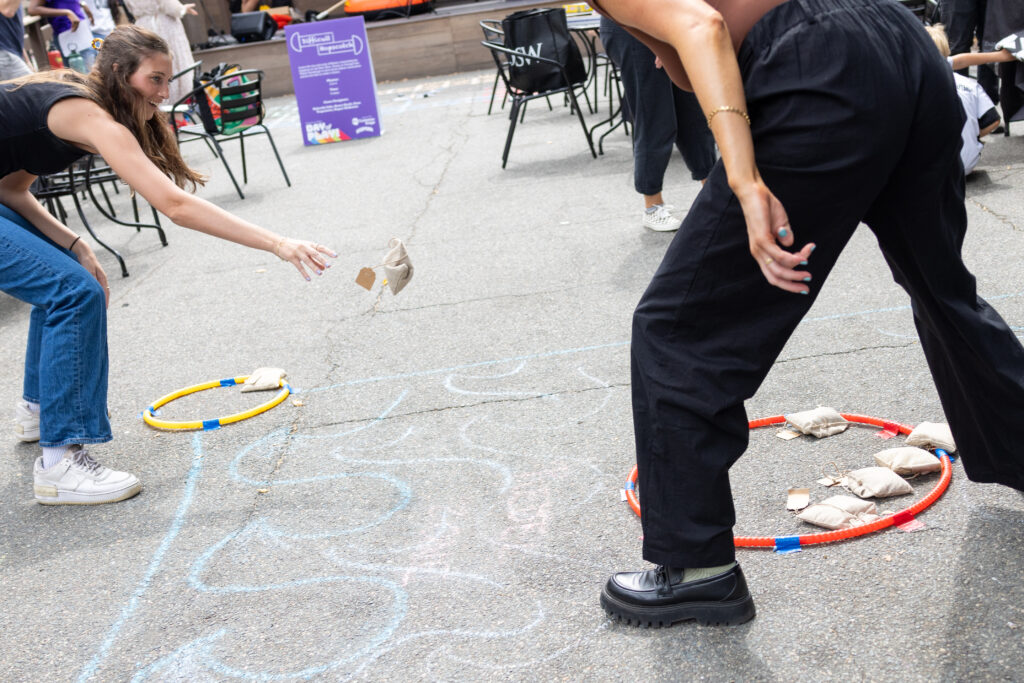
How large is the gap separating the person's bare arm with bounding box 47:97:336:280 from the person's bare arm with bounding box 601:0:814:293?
67.0 inches

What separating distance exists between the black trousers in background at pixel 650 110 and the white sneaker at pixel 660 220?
11 centimetres

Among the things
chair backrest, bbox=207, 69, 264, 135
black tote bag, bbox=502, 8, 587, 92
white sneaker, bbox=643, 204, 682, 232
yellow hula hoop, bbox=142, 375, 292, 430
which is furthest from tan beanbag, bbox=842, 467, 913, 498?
chair backrest, bbox=207, 69, 264, 135

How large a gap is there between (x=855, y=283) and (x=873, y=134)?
278 centimetres

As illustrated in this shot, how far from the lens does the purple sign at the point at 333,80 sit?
10008mm

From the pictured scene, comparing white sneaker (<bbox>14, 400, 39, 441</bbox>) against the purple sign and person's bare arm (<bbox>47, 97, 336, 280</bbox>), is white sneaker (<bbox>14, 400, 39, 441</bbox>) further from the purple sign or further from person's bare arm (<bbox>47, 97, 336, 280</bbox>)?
the purple sign

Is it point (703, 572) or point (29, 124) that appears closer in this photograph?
point (703, 572)

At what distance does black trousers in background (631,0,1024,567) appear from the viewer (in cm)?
185

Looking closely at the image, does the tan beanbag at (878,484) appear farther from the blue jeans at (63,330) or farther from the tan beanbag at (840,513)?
the blue jeans at (63,330)

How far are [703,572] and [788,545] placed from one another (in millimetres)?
392

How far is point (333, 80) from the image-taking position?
33.7ft

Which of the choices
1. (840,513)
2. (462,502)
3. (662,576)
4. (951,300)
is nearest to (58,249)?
(462,502)

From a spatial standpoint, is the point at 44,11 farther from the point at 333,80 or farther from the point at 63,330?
the point at 63,330

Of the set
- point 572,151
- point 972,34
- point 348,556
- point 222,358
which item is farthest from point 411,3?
point 348,556

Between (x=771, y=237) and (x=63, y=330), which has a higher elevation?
(x=771, y=237)
